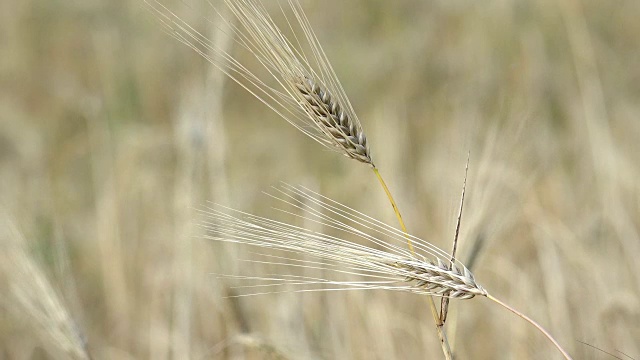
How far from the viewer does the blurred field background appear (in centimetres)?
192

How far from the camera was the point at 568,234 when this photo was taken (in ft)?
7.36

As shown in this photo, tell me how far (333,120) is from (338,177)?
3.96 m

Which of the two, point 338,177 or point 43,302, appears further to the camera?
point 338,177

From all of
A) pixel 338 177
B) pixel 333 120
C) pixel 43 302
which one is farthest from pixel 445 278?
pixel 338 177

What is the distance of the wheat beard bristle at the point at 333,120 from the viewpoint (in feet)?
2.80

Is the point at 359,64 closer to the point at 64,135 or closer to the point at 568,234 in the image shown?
the point at 64,135

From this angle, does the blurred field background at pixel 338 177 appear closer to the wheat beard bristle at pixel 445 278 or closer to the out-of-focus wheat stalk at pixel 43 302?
the out-of-focus wheat stalk at pixel 43 302

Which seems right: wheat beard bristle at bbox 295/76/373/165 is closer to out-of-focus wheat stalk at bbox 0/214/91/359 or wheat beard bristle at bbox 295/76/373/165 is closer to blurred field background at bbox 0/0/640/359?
blurred field background at bbox 0/0/640/359

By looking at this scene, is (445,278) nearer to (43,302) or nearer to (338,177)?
(43,302)

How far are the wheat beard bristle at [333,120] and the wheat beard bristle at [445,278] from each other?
0.42 feet

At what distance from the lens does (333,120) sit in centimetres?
87

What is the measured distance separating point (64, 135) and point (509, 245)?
4003 millimetres

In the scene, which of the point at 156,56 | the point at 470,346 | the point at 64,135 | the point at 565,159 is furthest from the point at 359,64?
the point at 470,346

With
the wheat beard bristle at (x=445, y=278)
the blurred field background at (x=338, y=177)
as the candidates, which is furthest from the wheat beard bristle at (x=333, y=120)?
the blurred field background at (x=338, y=177)
